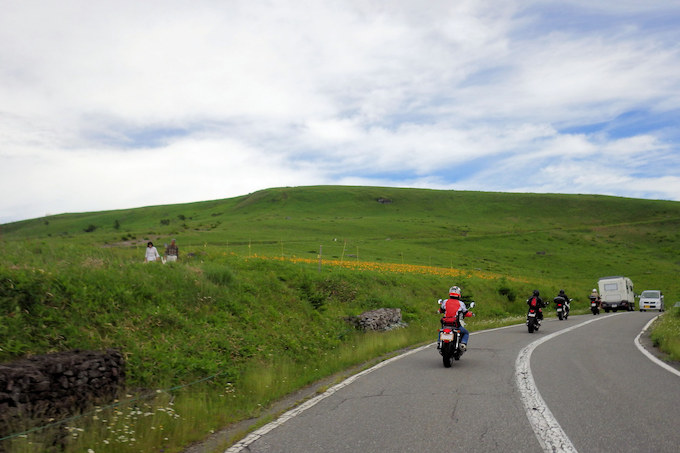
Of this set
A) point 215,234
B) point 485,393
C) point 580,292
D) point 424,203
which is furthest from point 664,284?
point 424,203

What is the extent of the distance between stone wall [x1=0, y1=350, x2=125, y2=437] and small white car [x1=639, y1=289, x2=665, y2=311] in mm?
44479

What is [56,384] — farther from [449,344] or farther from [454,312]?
[454,312]

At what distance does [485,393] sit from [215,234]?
70122 millimetres

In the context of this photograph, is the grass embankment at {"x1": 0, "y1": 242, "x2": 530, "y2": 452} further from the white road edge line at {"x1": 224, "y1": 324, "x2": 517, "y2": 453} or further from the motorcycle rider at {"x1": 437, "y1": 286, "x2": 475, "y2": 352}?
the motorcycle rider at {"x1": 437, "y1": 286, "x2": 475, "y2": 352}

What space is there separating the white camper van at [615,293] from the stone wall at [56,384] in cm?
4515

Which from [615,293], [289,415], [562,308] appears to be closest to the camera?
[289,415]

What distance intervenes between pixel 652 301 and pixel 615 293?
2.94m

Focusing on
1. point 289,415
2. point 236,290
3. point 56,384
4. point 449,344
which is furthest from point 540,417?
point 236,290

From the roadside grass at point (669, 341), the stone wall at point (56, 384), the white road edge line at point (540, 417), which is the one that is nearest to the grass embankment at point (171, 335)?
the stone wall at point (56, 384)

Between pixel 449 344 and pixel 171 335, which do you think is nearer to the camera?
pixel 171 335

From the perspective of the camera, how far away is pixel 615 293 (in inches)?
1748

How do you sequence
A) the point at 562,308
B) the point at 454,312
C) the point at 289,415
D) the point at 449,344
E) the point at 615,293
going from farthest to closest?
the point at 615,293 < the point at 562,308 < the point at 454,312 < the point at 449,344 < the point at 289,415

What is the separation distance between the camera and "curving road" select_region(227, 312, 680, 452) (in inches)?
229

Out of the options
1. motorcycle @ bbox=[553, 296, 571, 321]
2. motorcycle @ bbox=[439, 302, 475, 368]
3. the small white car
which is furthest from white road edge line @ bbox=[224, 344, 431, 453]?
the small white car
